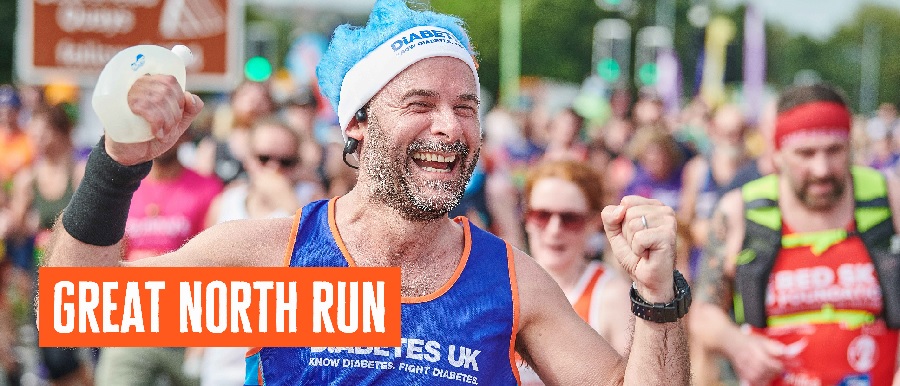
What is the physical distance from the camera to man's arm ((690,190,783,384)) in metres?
5.36

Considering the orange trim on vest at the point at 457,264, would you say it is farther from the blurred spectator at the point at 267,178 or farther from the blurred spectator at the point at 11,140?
the blurred spectator at the point at 11,140

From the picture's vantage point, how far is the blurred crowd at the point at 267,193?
562 centimetres

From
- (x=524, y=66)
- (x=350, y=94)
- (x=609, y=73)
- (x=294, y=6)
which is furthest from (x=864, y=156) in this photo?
(x=294, y=6)

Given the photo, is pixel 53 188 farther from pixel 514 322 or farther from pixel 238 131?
pixel 514 322

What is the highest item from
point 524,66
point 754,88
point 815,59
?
point 815,59

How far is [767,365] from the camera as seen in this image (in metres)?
5.32

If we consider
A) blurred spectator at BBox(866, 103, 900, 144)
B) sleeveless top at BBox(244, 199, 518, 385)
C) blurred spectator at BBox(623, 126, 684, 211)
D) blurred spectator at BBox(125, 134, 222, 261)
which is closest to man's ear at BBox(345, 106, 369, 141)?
sleeveless top at BBox(244, 199, 518, 385)

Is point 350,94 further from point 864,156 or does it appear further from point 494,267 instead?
point 864,156

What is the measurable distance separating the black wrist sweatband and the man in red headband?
327 cm

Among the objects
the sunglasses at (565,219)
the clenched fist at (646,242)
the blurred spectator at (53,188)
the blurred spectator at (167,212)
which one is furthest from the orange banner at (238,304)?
the blurred spectator at (53,188)

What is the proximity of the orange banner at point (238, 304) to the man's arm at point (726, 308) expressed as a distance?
262 centimetres

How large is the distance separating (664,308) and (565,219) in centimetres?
257

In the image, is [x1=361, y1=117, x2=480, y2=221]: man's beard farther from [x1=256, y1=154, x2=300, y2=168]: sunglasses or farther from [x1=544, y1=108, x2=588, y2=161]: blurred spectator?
[x1=544, y1=108, x2=588, y2=161]: blurred spectator

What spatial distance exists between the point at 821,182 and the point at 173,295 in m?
3.20
